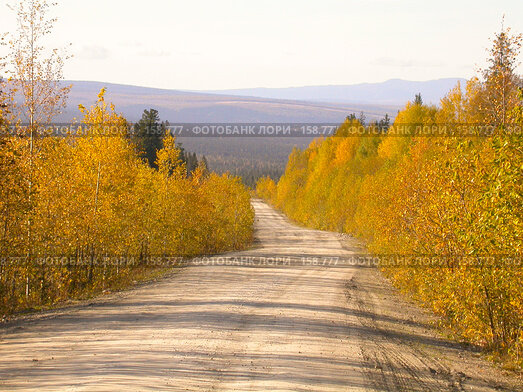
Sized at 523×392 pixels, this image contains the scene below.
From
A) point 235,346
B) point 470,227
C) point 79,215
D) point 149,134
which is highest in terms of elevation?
point 149,134

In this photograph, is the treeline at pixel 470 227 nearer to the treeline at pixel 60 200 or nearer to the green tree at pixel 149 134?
the treeline at pixel 60 200

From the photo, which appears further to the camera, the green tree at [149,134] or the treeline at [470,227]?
the green tree at [149,134]

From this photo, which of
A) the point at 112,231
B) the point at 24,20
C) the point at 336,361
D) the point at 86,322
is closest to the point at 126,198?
the point at 112,231

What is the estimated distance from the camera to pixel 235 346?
11320 mm

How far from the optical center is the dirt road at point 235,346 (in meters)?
8.98

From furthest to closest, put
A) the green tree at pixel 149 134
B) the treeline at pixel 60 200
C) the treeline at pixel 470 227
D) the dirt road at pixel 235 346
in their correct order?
1. the green tree at pixel 149 134
2. the treeline at pixel 60 200
3. the treeline at pixel 470 227
4. the dirt road at pixel 235 346

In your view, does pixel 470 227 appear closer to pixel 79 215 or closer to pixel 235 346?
pixel 235 346

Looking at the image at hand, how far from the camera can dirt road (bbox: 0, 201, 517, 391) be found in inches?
354

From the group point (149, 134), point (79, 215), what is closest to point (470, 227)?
point (79, 215)

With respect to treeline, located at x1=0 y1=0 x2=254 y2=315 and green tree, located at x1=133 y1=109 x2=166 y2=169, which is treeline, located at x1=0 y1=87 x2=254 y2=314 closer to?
treeline, located at x1=0 y1=0 x2=254 y2=315

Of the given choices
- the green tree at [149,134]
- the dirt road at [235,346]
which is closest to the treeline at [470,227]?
the dirt road at [235,346]

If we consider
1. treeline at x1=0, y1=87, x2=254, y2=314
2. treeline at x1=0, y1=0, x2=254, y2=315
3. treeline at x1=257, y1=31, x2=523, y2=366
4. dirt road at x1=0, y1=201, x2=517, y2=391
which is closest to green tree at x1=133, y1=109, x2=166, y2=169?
treeline at x1=0, y1=87, x2=254, y2=314

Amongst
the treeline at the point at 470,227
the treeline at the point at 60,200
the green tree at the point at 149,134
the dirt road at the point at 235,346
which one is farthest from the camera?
the green tree at the point at 149,134

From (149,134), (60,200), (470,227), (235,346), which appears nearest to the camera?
(235,346)
